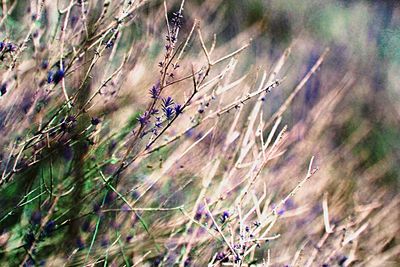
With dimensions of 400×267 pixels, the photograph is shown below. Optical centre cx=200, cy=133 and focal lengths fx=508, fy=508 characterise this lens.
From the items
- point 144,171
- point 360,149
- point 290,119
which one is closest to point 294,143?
point 290,119

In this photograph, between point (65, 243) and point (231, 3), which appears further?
point (231, 3)

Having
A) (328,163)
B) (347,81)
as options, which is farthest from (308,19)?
(328,163)

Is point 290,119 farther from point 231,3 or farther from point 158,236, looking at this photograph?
point 158,236

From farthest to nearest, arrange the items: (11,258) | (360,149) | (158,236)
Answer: (360,149) < (158,236) < (11,258)

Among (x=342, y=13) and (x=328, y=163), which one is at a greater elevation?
(x=342, y=13)

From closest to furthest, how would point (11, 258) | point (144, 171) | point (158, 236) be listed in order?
point (11, 258), point (158, 236), point (144, 171)

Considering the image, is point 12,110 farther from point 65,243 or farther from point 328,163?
point 328,163

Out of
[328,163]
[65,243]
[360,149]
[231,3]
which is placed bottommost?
[360,149]

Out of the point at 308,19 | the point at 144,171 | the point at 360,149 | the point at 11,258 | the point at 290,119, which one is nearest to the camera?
the point at 11,258

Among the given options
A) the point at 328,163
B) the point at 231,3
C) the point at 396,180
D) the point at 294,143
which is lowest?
the point at 396,180
